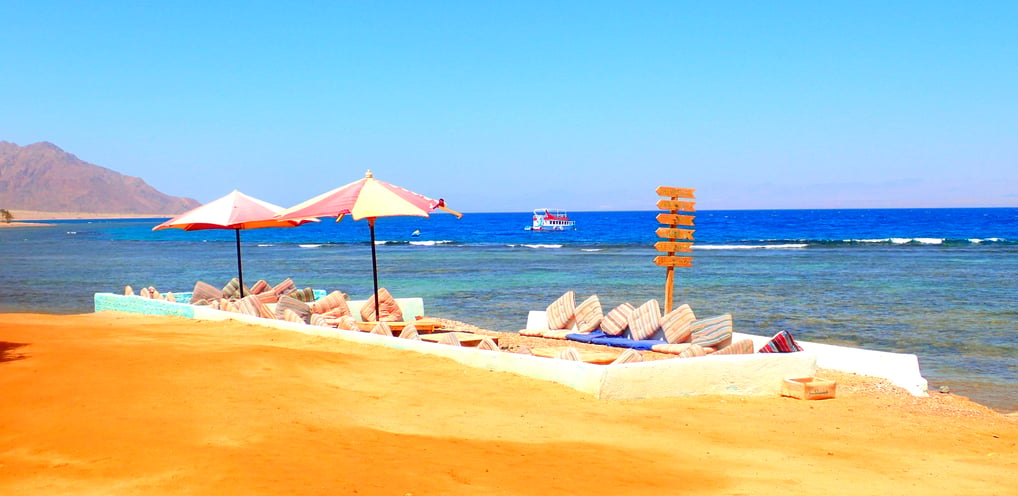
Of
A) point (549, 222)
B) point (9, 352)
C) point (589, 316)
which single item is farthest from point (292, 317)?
point (549, 222)

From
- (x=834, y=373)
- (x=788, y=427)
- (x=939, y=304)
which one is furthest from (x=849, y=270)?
(x=788, y=427)

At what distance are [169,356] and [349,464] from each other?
4105mm

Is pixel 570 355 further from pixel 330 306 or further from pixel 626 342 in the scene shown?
pixel 330 306

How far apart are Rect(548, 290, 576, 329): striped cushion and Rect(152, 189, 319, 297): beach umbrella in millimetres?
3816

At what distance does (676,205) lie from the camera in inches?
450

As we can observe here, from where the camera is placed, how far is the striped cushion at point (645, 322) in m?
10.4

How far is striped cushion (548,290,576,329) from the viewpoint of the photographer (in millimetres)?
11758

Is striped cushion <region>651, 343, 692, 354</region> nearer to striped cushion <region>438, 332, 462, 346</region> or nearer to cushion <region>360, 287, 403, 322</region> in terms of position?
striped cushion <region>438, 332, 462, 346</region>

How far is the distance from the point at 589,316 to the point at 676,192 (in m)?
2.11

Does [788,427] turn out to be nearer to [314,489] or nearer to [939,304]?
[314,489]

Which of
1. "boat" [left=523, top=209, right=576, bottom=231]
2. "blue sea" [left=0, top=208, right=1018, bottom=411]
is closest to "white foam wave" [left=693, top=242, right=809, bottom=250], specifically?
"blue sea" [left=0, top=208, right=1018, bottom=411]

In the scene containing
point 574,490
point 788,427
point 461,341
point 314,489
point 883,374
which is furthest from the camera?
point 461,341

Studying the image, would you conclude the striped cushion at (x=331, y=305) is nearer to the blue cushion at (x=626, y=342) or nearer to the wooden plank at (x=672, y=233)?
the blue cushion at (x=626, y=342)

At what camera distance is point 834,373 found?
908 cm
